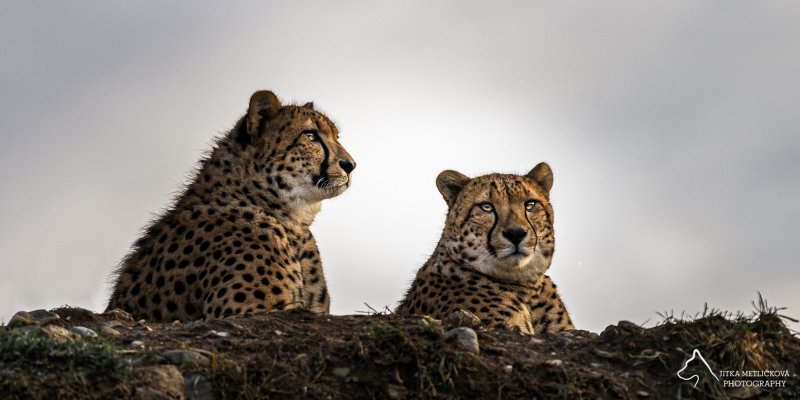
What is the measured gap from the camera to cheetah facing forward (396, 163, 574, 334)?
9.84 m

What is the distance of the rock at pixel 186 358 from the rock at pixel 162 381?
101mm

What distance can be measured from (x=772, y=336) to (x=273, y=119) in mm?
4433

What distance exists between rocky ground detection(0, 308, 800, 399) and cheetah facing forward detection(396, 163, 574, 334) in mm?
1522

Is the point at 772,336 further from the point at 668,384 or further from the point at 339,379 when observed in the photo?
the point at 339,379

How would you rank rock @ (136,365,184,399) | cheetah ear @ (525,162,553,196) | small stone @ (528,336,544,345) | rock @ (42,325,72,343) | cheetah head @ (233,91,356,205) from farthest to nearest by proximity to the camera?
cheetah ear @ (525,162,553,196)
cheetah head @ (233,91,356,205)
small stone @ (528,336,544,345)
rock @ (42,325,72,343)
rock @ (136,365,184,399)

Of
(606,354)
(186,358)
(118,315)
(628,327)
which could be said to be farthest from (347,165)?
(186,358)

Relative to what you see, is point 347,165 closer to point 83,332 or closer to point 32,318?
point 32,318

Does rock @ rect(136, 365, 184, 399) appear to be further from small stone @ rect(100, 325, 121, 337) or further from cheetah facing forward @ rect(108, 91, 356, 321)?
cheetah facing forward @ rect(108, 91, 356, 321)

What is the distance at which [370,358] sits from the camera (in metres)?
7.20

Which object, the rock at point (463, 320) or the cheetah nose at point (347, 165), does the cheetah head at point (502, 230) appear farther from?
the rock at point (463, 320)

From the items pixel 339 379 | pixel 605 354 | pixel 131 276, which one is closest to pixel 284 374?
pixel 339 379

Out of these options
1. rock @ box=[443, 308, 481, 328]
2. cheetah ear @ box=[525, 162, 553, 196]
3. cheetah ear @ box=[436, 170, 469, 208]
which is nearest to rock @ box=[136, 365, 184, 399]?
rock @ box=[443, 308, 481, 328]

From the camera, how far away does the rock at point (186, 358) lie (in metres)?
6.97

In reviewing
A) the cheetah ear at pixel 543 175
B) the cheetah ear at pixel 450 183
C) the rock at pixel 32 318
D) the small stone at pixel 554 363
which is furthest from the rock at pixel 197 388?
the cheetah ear at pixel 543 175
